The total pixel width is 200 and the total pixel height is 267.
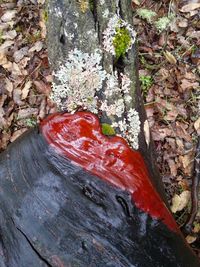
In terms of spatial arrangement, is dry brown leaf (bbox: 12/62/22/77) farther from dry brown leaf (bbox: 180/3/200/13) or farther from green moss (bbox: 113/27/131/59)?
green moss (bbox: 113/27/131/59)

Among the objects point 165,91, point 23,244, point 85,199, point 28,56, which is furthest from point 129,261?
point 28,56

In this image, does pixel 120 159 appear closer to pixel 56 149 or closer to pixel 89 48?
pixel 56 149

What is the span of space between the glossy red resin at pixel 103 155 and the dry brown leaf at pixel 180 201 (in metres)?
0.89

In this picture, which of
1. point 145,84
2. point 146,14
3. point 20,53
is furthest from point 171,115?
point 20,53

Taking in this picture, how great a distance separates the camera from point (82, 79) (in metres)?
2.84

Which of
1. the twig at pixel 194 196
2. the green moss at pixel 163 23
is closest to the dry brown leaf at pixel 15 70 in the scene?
the green moss at pixel 163 23

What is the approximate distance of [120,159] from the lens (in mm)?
2707

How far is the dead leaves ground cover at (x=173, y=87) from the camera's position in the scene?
3.83 metres

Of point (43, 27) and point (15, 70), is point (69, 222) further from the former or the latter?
point (43, 27)

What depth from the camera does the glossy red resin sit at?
8.64ft

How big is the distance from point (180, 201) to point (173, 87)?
1.22m

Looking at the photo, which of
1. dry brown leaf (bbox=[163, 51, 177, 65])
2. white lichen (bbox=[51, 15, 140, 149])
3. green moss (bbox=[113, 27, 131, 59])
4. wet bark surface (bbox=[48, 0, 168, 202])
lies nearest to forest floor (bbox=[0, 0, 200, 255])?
dry brown leaf (bbox=[163, 51, 177, 65])

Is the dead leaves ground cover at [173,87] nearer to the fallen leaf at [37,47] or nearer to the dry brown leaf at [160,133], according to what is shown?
the dry brown leaf at [160,133]

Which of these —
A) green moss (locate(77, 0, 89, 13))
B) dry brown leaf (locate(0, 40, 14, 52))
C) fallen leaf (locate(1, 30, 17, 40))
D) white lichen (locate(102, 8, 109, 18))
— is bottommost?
white lichen (locate(102, 8, 109, 18))
